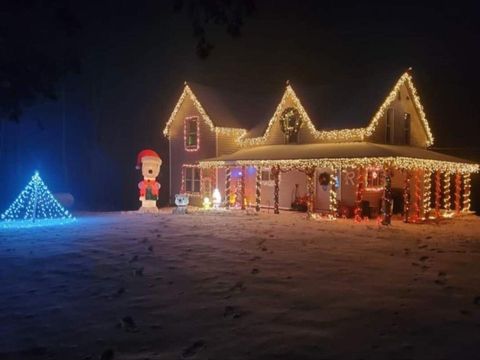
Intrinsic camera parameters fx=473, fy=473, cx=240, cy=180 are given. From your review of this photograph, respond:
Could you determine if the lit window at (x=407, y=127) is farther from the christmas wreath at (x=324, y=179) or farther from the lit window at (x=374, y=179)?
the christmas wreath at (x=324, y=179)

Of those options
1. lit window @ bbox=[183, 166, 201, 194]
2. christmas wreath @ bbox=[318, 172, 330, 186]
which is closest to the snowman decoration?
lit window @ bbox=[183, 166, 201, 194]

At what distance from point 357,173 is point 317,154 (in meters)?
2.53

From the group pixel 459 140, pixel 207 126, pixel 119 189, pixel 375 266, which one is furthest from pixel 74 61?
pixel 459 140

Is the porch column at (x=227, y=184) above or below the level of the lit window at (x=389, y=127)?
below

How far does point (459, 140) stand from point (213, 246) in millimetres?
33895

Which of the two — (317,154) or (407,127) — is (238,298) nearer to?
(317,154)

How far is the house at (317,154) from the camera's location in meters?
19.7

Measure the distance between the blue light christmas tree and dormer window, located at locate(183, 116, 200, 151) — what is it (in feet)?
30.3

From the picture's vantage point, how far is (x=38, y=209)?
20250 mm

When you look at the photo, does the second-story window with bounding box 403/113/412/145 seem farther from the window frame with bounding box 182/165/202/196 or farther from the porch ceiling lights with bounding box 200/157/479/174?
the window frame with bounding box 182/165/202/196

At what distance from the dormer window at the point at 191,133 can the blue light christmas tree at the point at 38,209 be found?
30.3ft

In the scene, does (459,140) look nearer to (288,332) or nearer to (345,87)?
(345,87)

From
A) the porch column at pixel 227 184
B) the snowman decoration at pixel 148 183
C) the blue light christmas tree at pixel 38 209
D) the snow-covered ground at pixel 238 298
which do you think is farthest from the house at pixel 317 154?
the blue light christmas tree at pixel 38 209

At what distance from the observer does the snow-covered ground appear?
4801mm
